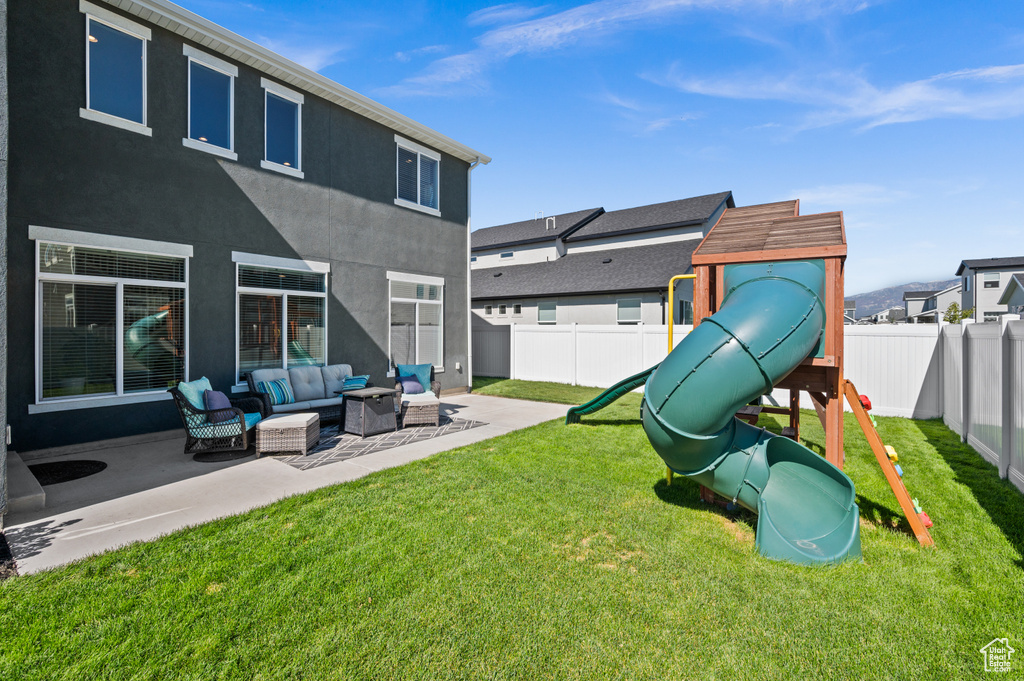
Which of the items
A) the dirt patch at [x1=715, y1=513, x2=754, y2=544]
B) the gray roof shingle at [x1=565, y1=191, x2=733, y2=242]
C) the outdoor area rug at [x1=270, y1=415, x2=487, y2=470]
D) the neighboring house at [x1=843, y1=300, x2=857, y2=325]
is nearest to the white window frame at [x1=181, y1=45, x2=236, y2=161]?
the outdoor area rug at [x1=270, y1=415, x2=487, y2=470]

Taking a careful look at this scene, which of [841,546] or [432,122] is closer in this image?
[841,546]

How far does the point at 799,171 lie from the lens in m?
15.5

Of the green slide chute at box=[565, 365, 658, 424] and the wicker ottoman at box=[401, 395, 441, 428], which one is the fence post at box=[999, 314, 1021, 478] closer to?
the green slide chute at box=[565, 365, 658, 424]

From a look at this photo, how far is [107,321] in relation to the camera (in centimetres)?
710

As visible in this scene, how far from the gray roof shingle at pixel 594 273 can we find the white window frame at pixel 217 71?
1413 centimetres

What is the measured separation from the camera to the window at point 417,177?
11648mm

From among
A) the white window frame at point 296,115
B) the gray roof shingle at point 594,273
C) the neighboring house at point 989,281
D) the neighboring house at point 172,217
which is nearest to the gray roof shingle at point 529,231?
the gray roof shingle at point 594,273

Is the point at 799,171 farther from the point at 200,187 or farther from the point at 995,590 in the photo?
the point at 200,187

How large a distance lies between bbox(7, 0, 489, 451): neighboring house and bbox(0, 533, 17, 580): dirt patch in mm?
3615

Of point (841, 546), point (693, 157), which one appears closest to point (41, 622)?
point (841, 546)

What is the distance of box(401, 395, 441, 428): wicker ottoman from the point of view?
865cm

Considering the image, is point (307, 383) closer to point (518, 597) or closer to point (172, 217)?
point (172, 217)

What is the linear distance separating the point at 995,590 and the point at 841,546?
0.92 metres

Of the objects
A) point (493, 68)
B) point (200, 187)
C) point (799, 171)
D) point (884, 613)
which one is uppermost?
point (493, 68)
